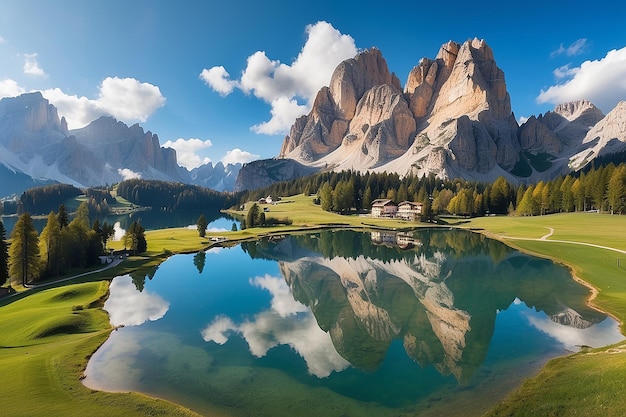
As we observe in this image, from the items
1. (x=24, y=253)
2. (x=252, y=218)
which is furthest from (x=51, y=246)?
(x=252, y=218)

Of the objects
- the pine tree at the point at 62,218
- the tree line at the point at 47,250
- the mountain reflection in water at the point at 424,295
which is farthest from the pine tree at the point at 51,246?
the mountain reflection in water at the point at 424,295

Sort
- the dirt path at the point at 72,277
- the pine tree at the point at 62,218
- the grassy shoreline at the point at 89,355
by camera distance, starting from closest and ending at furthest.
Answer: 1. the grassy shoreline at the point at 89,355
2. the dirt path at the point at 72,277
3. the pine tree at the point at 62,218

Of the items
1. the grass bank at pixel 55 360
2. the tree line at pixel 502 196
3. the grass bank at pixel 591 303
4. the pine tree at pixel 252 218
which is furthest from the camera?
the pine tree at pixel 252 218

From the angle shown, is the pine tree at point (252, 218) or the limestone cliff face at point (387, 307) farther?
the pine tree at point (252, 218)

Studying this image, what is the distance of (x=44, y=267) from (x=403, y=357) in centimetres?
5098

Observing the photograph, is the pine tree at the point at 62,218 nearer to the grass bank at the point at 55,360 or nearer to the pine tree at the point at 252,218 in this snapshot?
the grass bank at the point at 55,360

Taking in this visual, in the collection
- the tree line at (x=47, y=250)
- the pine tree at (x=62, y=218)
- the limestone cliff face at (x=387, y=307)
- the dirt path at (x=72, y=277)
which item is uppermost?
the pine tree at (x=62, y=218)

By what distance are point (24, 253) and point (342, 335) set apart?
44.2 m

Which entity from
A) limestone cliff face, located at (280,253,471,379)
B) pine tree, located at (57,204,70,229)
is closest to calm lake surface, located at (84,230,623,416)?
limestone cliff face, located at (280,253,471,379)

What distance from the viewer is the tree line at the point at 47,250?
144 feet

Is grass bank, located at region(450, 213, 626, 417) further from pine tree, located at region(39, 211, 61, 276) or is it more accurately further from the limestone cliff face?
pine tree, located at region(39, 211, 61, 276)

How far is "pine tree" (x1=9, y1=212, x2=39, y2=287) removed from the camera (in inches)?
1720

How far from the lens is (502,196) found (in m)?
144

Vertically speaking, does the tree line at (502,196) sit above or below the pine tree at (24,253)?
above
